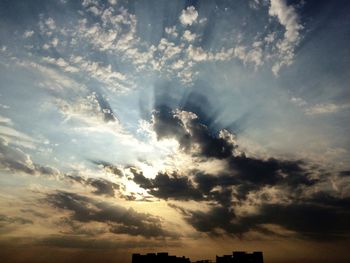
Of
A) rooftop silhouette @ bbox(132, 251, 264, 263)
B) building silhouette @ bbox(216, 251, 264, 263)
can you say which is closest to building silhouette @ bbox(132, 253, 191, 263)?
rooftop silhouette @ bbox(132, 251, 264, 263)

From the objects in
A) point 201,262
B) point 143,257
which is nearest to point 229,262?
point 201,262

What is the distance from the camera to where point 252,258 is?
2899 inches

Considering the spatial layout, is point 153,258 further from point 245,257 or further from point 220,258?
point 245,257

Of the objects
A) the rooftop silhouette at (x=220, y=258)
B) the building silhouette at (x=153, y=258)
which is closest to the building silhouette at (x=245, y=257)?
the rooftop silhouette at (x=220, y=258)

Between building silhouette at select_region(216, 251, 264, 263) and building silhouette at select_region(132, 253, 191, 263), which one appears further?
building silhouette at select_region(132, 253, 191, 263)

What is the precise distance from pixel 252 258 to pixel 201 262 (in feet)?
60.9

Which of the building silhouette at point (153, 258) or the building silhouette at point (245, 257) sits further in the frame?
the building silhouette at point (153, 258)

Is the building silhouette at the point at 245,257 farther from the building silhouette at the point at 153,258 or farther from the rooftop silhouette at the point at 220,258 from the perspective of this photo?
the building silhouette at the point at 153,258

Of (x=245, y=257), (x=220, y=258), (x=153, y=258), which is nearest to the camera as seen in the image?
(x=245, y=257)

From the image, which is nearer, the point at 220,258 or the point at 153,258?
the point at 153,258

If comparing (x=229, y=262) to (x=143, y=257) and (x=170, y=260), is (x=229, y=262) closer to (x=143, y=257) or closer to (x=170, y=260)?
(x=170, y=260)

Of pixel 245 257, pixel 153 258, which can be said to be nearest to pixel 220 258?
pixel 245 257

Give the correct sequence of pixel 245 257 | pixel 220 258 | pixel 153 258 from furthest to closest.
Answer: pixel 220 258 < pixel 153 258 < pixel 245 257

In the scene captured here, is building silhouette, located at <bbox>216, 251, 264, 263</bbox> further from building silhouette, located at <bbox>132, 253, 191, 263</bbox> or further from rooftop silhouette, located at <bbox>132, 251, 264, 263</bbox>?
building silhouette, located at <bbox>132, 253, 191, 263</bbox>
